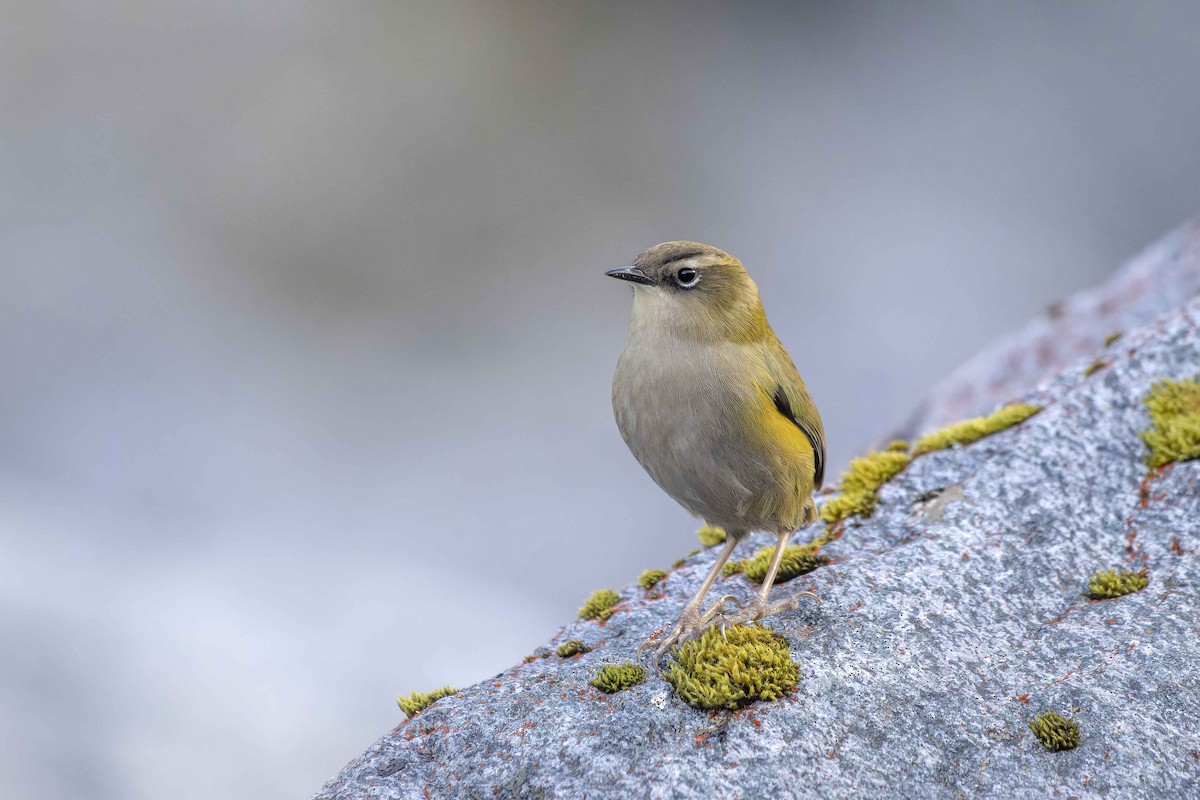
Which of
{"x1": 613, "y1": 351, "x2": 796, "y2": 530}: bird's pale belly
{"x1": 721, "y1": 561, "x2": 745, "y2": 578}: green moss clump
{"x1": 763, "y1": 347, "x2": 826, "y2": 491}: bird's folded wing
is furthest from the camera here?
{"x1": 721, "y1": 561, "x2": 745, "y2": 578}: green moss clump

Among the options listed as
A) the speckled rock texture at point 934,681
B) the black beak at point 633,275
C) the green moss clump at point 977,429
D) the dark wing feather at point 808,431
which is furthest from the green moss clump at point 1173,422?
the black beak at point 633,275

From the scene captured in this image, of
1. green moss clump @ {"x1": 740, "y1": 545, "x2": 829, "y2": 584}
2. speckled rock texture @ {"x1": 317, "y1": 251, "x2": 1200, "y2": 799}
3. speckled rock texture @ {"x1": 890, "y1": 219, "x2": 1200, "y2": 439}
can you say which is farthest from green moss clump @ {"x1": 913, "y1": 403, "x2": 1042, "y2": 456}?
speckled rock texture @ {"x1": 890, "y1": 219, "x2": 1200, "y2": 439}

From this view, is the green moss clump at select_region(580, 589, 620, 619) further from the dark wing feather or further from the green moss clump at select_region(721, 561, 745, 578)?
the dark wing feather

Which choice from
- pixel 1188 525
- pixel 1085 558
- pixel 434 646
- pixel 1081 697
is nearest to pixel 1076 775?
pixel 1081 697

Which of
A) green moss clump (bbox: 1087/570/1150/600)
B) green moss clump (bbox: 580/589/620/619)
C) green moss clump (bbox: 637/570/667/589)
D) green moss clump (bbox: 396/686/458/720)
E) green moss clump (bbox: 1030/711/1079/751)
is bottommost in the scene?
green moss clump (bbox: 1030/711/1079/751)

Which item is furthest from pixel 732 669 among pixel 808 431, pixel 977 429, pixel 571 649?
pixel 977 429
